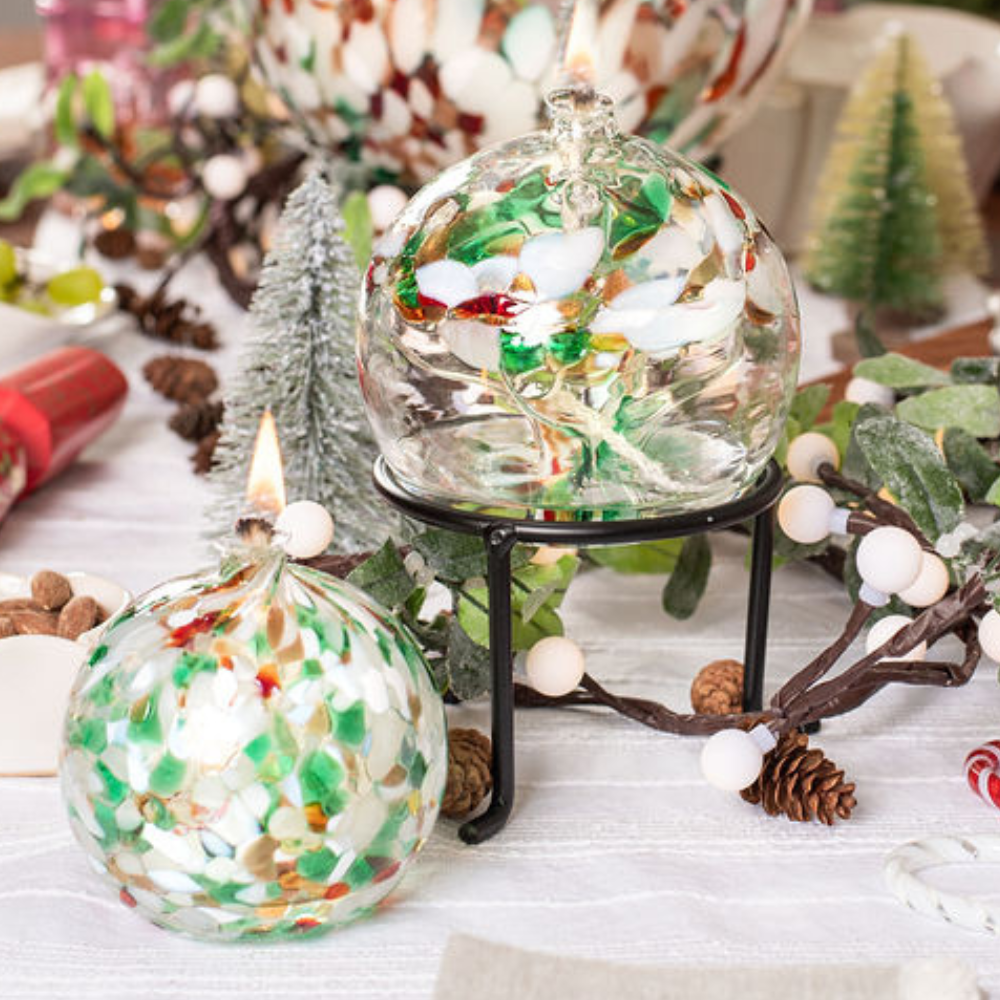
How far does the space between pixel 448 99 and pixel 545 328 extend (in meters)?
0.38

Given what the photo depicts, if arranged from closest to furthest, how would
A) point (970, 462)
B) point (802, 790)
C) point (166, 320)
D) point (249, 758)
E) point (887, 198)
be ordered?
point (249, 758)
point (802, 790)
point (970, 462)
point (166, 320)
point (887, 198)

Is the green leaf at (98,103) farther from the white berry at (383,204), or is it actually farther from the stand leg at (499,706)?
the stand leg at (499,706)

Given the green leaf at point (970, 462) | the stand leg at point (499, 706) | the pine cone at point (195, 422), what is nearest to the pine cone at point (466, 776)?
the stand leg at point (499, 706)

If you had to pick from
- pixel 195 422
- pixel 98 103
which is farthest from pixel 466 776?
pixel 98 103

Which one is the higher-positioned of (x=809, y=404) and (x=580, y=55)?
(x=580, y=55)

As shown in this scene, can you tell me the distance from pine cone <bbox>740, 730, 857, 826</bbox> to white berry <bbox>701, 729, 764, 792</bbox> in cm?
1

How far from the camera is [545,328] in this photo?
0.45 meters

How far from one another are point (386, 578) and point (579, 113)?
154 mm

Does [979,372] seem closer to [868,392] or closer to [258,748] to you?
[868,392]

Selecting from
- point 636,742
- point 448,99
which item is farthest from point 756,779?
point 448,99

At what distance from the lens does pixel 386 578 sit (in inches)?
20.5

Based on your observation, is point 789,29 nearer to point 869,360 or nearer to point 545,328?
point 869,360

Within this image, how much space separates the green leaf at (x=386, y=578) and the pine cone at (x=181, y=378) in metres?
0.37

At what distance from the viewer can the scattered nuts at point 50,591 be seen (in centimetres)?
60
